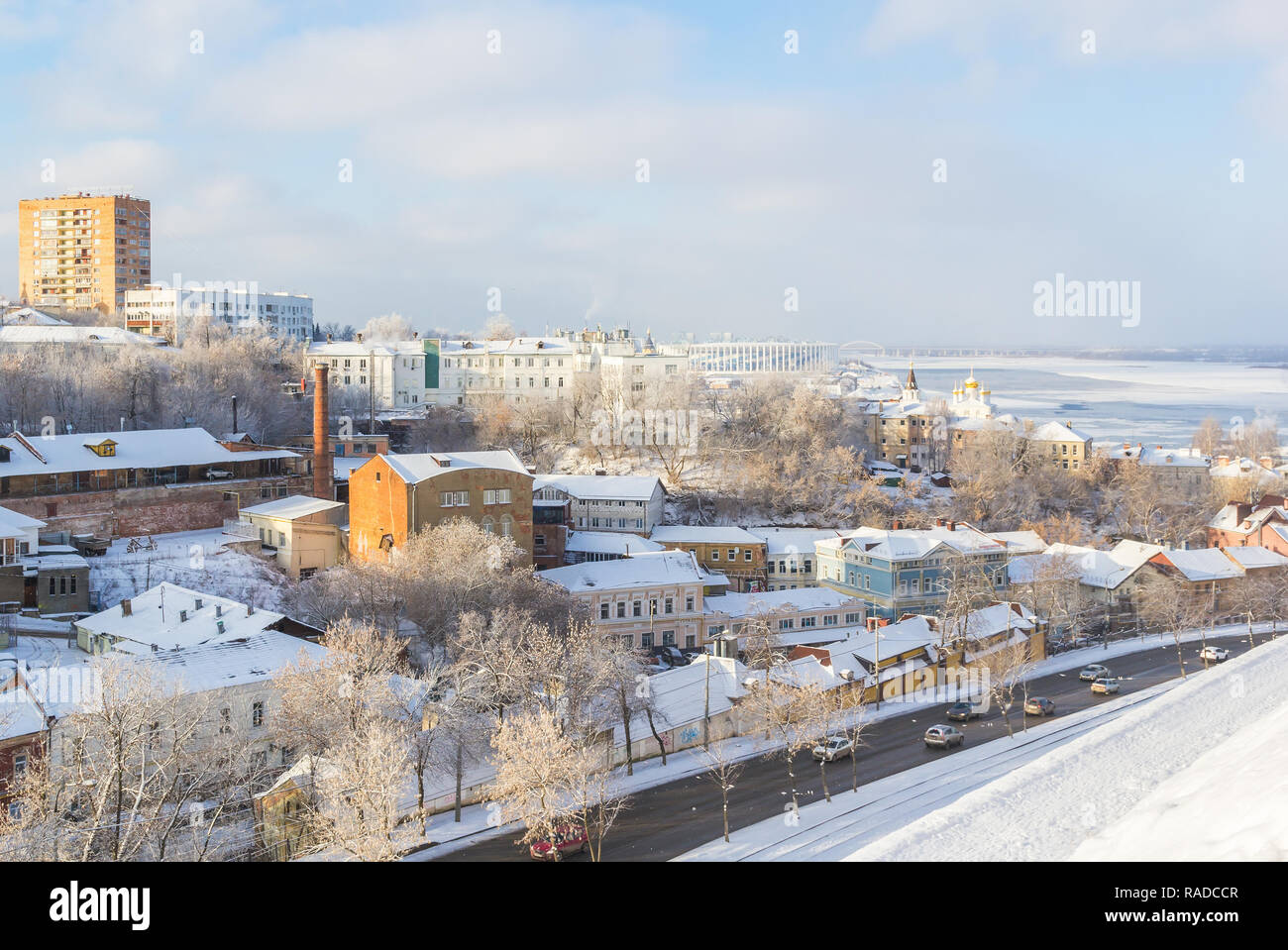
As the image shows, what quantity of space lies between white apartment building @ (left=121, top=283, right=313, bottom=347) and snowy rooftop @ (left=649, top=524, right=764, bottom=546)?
3452 cm

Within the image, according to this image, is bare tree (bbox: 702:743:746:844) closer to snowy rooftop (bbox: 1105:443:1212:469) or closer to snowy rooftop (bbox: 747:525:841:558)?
snowy rooftop (bbox: 747:525:841:558)

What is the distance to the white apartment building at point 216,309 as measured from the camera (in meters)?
62.3

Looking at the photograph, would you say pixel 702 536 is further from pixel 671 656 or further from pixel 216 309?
pixel 216 309

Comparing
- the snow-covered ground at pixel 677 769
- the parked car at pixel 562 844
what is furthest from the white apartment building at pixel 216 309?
the parked car at pixel 562 844

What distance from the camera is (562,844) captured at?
49.2ft

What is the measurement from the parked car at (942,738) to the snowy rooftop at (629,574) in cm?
857

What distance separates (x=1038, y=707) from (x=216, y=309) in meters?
60.1

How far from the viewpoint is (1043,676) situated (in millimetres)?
27047

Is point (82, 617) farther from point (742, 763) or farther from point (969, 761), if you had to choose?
point (969, 761)

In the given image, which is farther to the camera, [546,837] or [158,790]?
[546,837]

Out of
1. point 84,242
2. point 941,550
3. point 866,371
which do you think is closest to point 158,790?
point 941,550

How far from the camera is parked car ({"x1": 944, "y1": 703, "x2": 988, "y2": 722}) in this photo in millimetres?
22766

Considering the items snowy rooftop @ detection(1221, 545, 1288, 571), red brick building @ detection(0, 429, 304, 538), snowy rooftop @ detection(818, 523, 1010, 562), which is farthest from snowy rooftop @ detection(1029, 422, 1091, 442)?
red brick building @ detection(0, 429, 304, 538)

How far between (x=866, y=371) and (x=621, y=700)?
10827 cm
